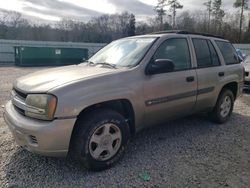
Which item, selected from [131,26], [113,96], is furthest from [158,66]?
[131,26]

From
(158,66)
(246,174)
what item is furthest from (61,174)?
(246,174)

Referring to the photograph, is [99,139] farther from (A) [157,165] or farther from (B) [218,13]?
(B) [218,13]

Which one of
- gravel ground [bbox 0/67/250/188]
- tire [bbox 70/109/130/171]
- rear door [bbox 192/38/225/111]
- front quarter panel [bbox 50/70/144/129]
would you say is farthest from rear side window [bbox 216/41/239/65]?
tire [bbox 70/109/130/171]

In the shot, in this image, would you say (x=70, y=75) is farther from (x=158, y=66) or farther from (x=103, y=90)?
(x=158, y=66)

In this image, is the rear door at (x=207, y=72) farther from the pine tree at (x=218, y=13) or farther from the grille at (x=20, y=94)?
the pine tree at (x=218, y=13)

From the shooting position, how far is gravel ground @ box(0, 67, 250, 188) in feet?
9.74

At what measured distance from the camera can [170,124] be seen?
4.97 metres

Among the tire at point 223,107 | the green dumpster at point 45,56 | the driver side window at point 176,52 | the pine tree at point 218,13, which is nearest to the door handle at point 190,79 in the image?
the driver side window at point 176,52

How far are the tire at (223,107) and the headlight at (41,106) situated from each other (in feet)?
11.2

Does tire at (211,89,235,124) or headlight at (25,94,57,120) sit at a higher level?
headlight at (25,94,57,120)

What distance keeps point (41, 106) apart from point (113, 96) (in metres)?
0.88

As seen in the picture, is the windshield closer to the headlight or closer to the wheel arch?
the wheel arch

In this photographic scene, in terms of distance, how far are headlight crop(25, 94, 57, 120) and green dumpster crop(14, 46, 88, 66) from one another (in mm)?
18614

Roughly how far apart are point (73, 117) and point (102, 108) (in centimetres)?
50
